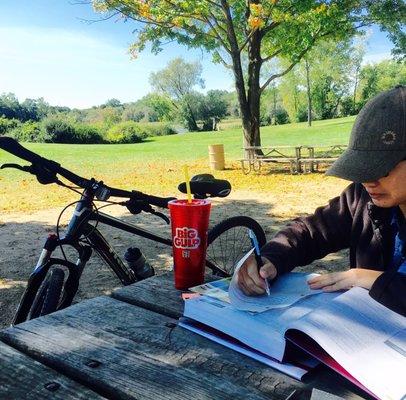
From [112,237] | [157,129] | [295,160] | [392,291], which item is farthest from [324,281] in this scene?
[157,129]

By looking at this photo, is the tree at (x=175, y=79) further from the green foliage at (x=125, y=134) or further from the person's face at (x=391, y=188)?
the person's face at (x=391, y=188)

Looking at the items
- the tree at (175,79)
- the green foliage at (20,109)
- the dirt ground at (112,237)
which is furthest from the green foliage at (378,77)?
the dirt ground at (112,237)

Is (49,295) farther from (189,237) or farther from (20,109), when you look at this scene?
(20,109)

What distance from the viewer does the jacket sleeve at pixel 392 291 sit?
1.22 m

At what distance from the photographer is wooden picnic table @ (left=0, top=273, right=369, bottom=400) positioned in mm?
1053

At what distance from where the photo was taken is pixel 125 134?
4216cm

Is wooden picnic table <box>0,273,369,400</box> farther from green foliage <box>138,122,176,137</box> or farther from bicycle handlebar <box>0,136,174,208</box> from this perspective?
green foliage <box>138,122,176,137</box>

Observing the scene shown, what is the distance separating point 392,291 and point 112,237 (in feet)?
19.6

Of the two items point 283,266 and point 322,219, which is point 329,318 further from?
point 322,219

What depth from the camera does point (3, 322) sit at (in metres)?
4.16

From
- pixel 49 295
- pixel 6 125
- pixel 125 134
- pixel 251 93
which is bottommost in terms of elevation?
pixel 49 295

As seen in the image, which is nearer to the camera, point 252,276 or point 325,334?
point 325,334

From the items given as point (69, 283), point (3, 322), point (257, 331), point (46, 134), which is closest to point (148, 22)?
point (3, 322)

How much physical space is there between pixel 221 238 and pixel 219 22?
46.7 ft
